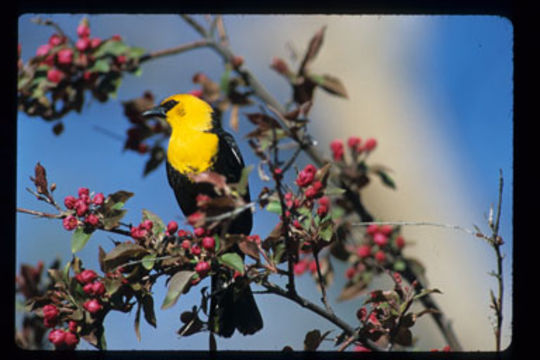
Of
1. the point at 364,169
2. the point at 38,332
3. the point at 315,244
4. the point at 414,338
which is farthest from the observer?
the point at 364,169

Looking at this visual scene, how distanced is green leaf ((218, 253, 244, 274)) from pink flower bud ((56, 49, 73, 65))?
0.81m

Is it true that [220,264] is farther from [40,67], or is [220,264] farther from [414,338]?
[40,67]

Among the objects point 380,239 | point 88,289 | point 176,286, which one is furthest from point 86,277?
point 380,239

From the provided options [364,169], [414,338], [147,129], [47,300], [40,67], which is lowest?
[414,338]

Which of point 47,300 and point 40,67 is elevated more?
point 40,67

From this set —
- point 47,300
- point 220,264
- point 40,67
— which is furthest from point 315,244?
point 40,67

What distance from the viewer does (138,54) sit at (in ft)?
6.16

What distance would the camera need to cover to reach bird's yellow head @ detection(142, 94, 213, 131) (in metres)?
2.07

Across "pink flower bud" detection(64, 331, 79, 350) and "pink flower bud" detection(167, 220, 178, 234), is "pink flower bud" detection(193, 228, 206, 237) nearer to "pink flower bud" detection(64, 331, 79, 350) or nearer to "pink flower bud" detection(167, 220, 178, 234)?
"pink flower bud" detection(167, 220, 178, 234)

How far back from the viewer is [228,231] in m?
1.85

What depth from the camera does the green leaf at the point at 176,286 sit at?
1494 mm

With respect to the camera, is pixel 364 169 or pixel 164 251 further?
pixel 364 169

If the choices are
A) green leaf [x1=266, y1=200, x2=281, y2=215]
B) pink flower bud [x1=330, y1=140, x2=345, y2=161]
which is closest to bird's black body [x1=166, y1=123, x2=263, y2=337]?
green leaf [x1=266, y1=200, x2=281, y2=215]

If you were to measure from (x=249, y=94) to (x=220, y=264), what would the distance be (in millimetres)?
539
